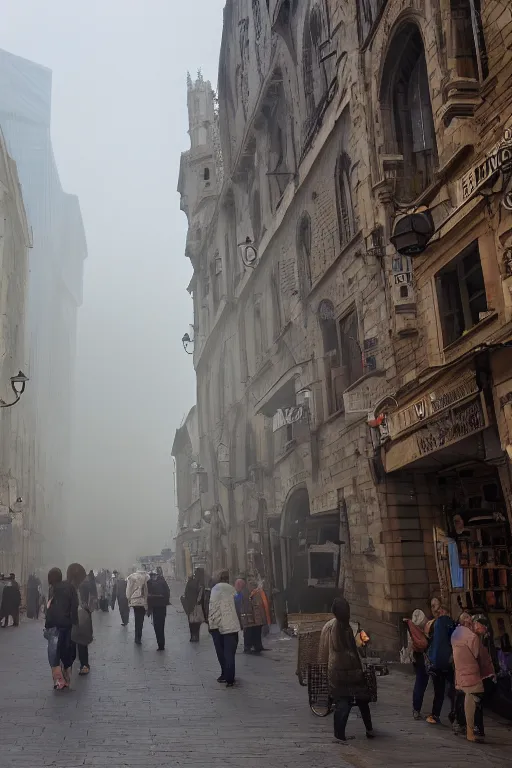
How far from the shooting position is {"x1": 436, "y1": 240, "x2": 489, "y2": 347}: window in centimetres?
1135

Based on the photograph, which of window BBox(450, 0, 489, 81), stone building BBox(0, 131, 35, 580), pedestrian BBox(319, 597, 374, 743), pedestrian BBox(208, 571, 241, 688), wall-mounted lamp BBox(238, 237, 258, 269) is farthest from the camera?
stone building BBox(0, 131, 35, 580)

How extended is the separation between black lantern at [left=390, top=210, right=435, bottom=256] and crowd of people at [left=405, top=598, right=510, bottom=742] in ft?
17.9

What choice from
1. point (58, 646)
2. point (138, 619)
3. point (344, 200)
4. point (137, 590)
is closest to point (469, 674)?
point (58, 646)

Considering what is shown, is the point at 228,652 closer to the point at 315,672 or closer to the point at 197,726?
the point at 315,672

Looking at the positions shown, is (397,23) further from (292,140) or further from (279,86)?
(279,86)

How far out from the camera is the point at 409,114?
14219 mm

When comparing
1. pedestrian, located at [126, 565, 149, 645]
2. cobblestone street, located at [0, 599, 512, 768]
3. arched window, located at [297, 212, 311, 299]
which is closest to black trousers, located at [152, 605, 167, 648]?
pedestrian, located at [126, 565, 149, 645]

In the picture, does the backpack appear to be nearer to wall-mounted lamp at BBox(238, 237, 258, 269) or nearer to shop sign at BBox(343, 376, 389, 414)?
shop sign at BBox(343, 376, 389, 414)

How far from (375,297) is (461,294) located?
9.98 feet

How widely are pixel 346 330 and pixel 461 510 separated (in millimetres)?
5692

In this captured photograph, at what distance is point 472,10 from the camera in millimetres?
11086

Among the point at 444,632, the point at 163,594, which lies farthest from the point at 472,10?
the point at 163,594

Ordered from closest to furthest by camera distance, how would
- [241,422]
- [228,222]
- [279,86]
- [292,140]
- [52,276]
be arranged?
1. [292,140]
2. [279,86]
3. [241,422]
4. [228,222]
5. [52,276]

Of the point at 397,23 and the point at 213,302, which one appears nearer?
the point at 397,23
